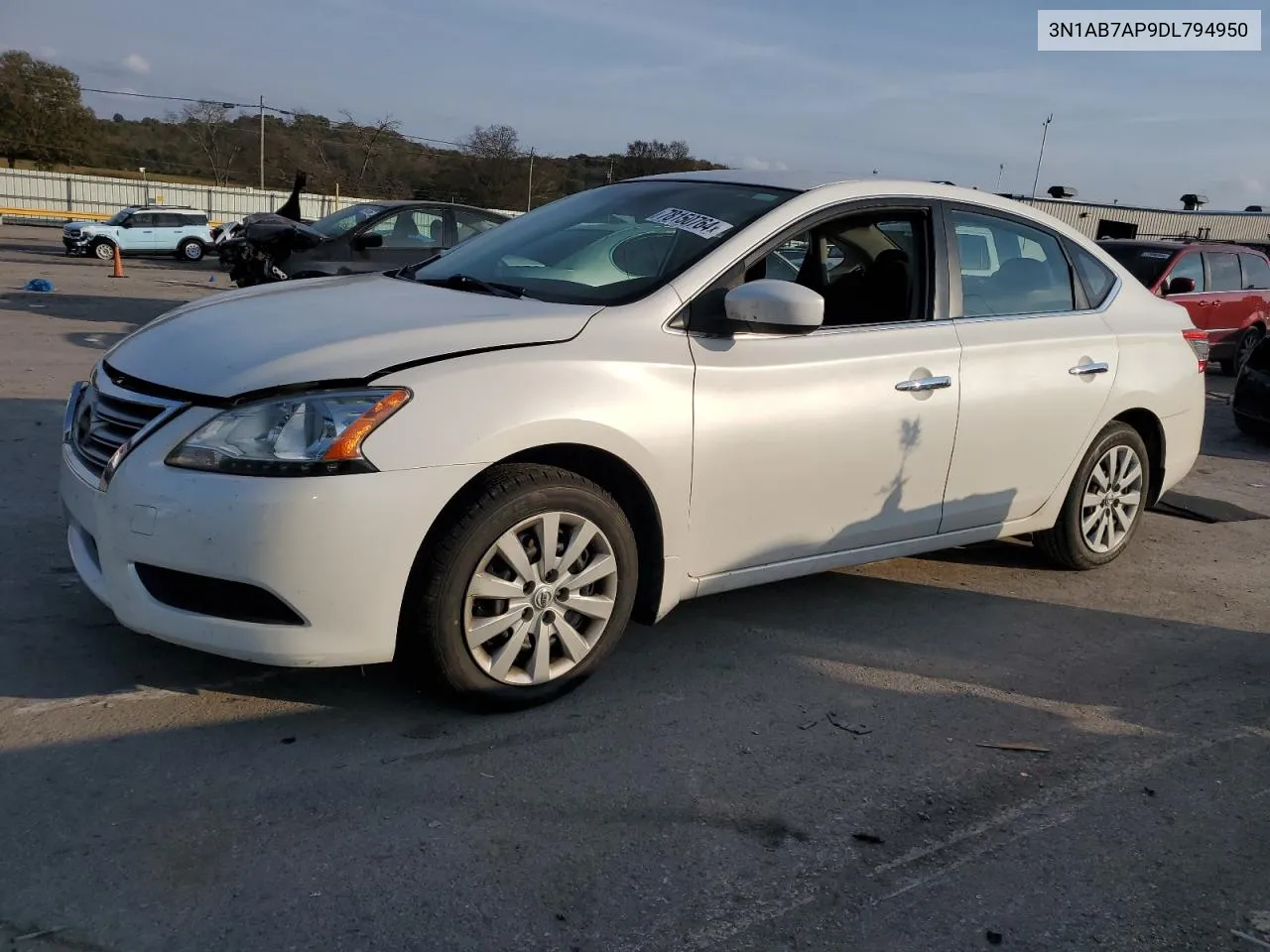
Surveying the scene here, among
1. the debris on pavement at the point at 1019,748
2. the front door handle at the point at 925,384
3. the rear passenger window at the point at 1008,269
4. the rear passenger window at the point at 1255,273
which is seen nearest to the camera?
the debris on pavement at the point at 1019,748

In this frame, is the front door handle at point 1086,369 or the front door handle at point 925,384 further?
the front door handle at point 1086,369

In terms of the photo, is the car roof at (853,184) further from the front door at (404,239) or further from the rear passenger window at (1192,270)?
the rear passenger window at (1192,270)

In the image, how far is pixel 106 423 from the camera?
10.9 ft

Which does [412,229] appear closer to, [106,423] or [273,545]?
[106,423]

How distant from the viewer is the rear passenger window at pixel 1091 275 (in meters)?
5.15

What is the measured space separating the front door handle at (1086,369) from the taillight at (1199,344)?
34.3 inches

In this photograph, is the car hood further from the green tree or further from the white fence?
the green tree

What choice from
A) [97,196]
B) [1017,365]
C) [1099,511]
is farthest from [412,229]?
[97,196]

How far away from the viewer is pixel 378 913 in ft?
8.06

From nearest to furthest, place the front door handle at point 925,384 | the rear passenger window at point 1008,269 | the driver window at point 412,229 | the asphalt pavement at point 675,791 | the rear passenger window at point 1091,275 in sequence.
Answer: the asphalt pavement at point 675,791 → the front door handle at point 925,384 → the rear passenger window at point 1008,269 → the rear passenger window at point 1091,275 → the driver window at point 412,229

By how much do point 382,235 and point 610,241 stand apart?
9277mm

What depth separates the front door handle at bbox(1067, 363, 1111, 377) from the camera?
4861 mm

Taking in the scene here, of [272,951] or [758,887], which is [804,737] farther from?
[272,951]

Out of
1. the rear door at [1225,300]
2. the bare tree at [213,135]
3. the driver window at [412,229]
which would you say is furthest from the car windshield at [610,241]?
the bare tree at [213,135]
